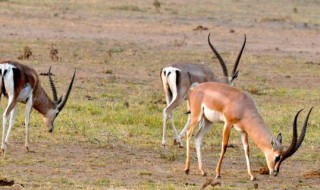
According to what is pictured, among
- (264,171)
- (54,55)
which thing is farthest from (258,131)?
(54,55)

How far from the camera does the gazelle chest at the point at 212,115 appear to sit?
10.3 metres

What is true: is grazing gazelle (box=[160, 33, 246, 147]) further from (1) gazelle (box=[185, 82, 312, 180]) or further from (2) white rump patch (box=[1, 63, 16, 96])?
(2) white rump patch (box=[1, 63, 16, 96])

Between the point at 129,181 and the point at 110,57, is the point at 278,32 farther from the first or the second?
the point at 129,181

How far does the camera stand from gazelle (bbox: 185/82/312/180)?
9.96 metres

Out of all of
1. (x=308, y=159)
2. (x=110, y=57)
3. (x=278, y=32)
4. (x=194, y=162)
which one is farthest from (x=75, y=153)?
(x=278, y=32)

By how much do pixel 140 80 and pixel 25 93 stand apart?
776cm

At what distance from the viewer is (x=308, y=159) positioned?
1205cm

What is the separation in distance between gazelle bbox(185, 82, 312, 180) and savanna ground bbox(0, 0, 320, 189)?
341mm

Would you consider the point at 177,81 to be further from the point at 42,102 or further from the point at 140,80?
the point at 140,80

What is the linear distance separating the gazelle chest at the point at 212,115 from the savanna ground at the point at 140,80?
0.66 metres

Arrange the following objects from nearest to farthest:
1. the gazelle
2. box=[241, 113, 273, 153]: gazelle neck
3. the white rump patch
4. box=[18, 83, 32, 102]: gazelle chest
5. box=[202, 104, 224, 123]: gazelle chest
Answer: the gazelle < box=[241, 113, 273, 153]: gazelle neck < box=[202, 104, 224, 123]: gazelle chest < the white rump patch < box=[18, 83, 32, 102]: gazelle chest

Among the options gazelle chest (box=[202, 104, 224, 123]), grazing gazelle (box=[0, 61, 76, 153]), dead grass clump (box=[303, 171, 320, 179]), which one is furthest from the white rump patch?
dead grass clump (box=[303, 171, 320, 179])

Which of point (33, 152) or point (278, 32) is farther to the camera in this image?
point (278, 32)

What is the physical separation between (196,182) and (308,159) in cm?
245
